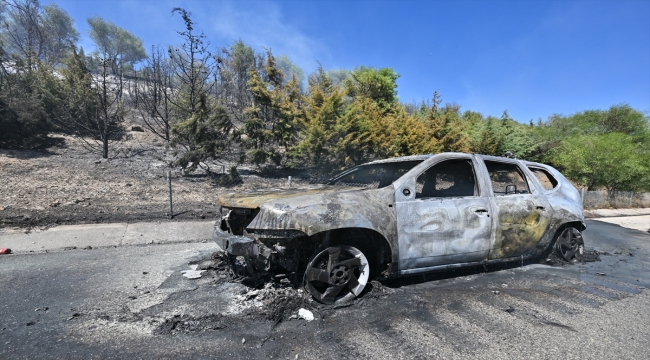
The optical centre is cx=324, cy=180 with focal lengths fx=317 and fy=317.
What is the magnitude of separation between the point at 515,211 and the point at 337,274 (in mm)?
2604

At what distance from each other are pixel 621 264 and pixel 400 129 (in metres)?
9.09

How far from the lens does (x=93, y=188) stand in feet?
27.0

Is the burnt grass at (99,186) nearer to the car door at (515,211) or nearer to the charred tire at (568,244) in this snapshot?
the car door at (515,211)

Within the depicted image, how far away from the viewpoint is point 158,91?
55.1 feet

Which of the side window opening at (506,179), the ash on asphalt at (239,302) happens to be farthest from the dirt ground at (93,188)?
the side window opening at (506,179)

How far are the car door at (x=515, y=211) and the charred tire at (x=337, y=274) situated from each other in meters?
1.86

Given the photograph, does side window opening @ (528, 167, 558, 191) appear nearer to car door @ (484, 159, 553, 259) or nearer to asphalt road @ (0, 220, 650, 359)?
car door @ (484, 159, 553, 259)

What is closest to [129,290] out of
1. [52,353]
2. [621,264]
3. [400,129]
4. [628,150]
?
[52,353]

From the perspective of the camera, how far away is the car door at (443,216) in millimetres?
3480

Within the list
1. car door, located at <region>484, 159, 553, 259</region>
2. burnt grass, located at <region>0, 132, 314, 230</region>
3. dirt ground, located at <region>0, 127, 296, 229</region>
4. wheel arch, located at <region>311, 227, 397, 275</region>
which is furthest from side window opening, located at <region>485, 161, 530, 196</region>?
dirt ground, located at <region>0, 127, 296, 229</region>

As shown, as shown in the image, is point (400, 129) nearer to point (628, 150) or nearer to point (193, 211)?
point (193, 211)

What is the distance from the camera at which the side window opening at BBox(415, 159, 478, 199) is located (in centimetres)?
393

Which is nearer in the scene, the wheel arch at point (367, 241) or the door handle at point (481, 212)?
the wheel arch at point (367, 241)

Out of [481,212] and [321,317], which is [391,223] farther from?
[481,212]
